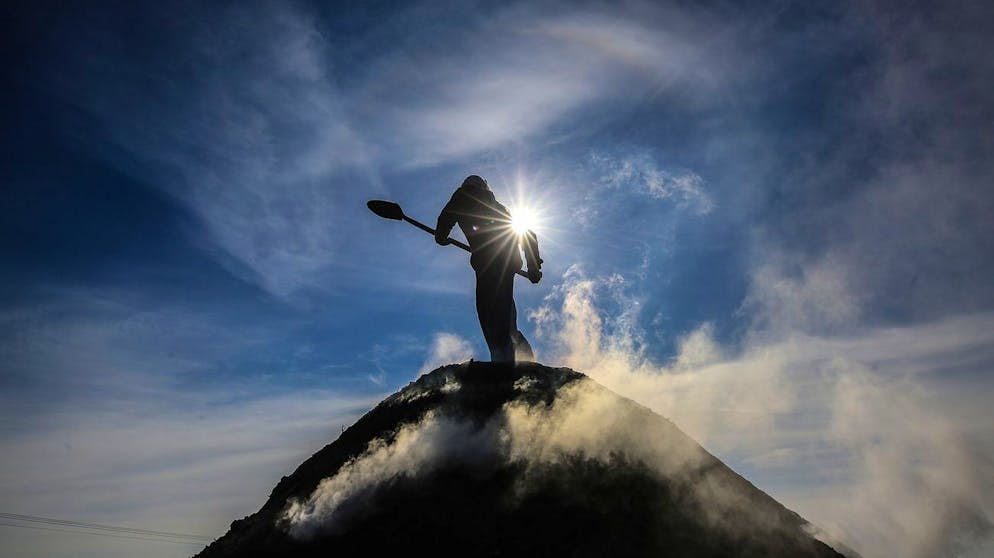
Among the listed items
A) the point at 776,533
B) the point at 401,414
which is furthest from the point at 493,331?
the point at 776,533

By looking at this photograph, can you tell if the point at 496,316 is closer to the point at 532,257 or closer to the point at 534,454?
the point at 532,257

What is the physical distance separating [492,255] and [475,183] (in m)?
1.58

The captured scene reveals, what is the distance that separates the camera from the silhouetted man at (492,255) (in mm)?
11523

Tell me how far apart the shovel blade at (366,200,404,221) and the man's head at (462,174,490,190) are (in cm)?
186

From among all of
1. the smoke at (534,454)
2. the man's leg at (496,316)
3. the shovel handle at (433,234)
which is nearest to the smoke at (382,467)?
the smoke at (534,454)

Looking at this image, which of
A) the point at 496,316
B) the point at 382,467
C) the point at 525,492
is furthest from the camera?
the point at 496,316

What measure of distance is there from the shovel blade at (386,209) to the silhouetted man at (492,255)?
1.39 meters

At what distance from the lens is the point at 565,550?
8.34 meters

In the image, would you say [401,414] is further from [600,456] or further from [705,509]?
[705,509]

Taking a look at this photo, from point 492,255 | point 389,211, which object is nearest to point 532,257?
point 492,255

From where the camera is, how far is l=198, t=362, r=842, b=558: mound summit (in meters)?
8.55

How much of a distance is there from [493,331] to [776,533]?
587 cm

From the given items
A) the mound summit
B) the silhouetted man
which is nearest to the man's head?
the silhouetted man

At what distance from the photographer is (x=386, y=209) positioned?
1312 cm
